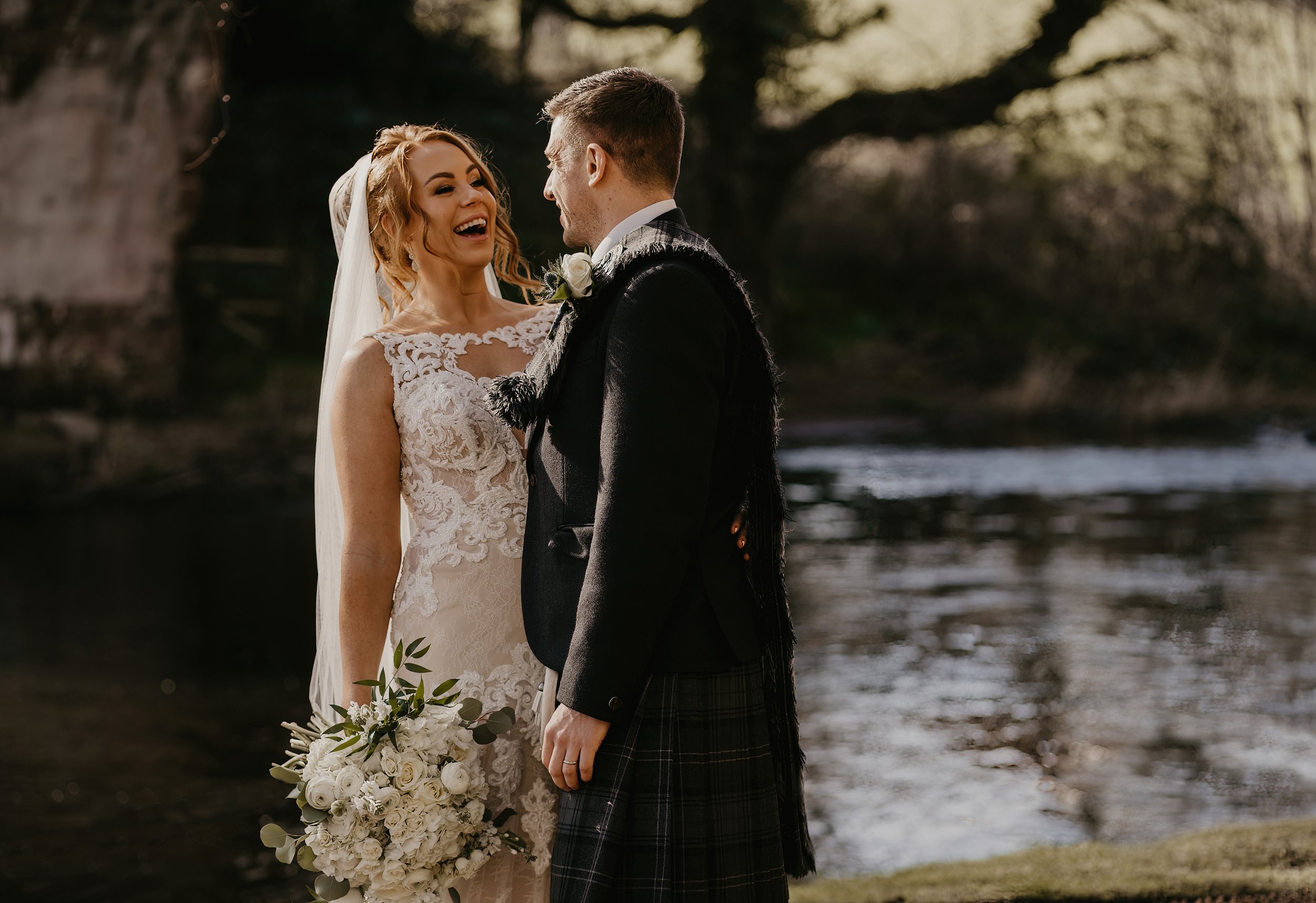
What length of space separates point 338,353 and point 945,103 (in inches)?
499

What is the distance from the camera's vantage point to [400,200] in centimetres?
275

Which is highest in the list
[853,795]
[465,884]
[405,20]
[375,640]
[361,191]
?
[405,20]

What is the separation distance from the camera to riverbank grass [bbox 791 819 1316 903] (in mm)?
3596

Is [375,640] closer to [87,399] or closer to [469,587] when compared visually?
[469,587]

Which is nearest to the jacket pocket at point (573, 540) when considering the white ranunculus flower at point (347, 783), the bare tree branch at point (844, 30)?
the white ranunculus flower at point (347, 783)

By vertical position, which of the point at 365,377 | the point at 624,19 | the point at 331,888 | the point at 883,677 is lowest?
the point at 883,677

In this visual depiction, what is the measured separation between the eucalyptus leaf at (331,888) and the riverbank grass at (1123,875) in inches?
73.9

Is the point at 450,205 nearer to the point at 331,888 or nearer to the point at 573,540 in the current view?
the point at 573,540

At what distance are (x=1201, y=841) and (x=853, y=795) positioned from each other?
1.61 meters

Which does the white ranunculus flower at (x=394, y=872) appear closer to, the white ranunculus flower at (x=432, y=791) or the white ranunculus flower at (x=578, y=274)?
the white ranunculus flower at (x=432, y=791)

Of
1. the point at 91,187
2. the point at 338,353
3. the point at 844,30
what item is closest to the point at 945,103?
the point at 844,30

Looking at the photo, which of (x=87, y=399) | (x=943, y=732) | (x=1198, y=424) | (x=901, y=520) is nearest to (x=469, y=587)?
(x=943, y=732)

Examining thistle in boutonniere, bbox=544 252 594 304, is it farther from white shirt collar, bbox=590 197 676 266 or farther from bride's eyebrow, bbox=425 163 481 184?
bride's eyebrow, bbox=425 163 481 184

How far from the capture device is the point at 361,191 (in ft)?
9.38
